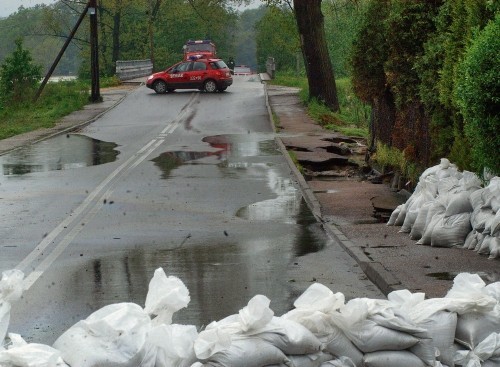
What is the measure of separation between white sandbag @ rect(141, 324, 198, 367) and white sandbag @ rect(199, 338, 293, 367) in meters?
0.12

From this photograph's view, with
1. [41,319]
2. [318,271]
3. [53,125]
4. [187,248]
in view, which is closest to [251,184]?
[187,248]

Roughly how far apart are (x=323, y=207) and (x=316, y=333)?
9691mm

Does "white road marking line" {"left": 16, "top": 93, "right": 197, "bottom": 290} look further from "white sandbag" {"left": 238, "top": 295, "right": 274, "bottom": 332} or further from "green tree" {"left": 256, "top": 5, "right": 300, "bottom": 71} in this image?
"green tree" {"left": 256, "top": 5, "right": 300, "bottom": 71}

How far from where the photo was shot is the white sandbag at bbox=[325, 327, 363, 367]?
660 cm

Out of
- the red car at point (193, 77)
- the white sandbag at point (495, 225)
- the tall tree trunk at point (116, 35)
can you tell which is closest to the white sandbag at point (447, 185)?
the white sandbag at point (495, 225)

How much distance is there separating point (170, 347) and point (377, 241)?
6667 mm

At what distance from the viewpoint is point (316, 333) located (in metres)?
6.59

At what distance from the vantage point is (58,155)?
2545 centimetres

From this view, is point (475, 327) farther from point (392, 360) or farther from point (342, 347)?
point (342, 347)

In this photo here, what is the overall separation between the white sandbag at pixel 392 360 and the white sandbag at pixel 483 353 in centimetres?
28

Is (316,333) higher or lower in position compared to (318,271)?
higher

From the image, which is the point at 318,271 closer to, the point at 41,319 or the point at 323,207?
the point at 41,319

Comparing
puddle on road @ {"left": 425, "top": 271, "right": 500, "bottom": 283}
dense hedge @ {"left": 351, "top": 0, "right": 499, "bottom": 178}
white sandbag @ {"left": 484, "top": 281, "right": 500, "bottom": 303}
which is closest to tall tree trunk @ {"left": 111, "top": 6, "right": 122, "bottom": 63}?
dense hedge @ {"left": 351, "top": 0, "right": 499, "bottom": 178}

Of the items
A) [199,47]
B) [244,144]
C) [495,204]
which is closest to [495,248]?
[495,204]
